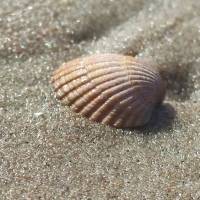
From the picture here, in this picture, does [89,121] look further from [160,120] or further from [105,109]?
[160,120]

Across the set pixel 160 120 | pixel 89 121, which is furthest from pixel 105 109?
pixel 160 120

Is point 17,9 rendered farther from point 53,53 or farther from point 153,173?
point 153,173

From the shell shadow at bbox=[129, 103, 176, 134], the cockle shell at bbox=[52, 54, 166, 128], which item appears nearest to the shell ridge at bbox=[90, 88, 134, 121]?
the cockle shell at bbox=[52, 54, 166, 128]

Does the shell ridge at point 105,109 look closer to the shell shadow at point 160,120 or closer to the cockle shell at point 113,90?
the cockle shell at point 113,90

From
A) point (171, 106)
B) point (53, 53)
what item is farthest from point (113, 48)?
point (171, 106)

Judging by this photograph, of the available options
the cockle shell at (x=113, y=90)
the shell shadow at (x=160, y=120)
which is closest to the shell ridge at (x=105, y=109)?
the cockle shell at (x=113, y=90)

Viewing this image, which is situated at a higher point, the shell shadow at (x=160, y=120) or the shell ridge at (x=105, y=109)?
the shell ridge at (x=105, y=109)

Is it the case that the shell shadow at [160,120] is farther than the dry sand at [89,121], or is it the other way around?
the shell shadow at [160,120]

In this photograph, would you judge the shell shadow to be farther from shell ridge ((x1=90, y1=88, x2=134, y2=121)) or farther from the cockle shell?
shell ridge ((x1=90, y1=88, x2=134, y2=121))
